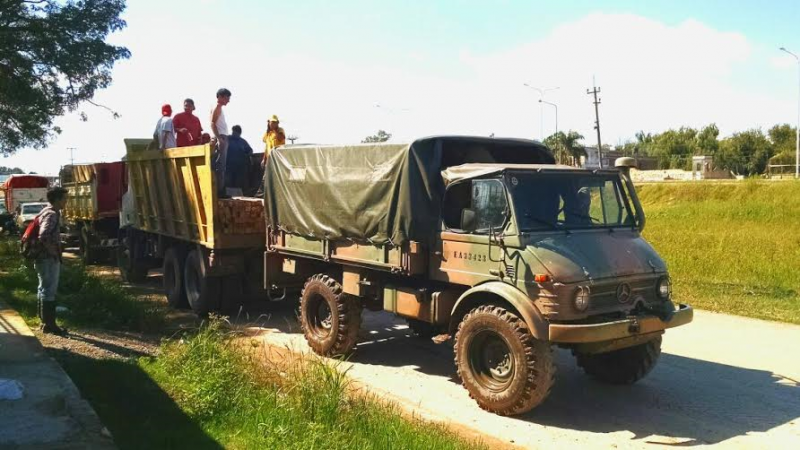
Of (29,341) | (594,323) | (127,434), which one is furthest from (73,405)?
(594,323)

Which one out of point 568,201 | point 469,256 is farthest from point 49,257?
point 568,201

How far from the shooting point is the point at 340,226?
7.93m

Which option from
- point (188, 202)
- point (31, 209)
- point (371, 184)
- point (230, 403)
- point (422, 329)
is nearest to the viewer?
point (230, 403)

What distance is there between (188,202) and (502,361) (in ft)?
19.6

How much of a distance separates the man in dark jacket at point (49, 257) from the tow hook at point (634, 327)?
6.58m

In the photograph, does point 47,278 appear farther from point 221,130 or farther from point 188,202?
point 221,130

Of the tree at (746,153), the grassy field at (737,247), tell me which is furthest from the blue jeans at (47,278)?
the tree at (746,153)

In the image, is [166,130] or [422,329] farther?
[166,130]

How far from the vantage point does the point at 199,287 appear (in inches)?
410

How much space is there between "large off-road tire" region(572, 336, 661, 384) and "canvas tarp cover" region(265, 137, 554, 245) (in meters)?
2.13

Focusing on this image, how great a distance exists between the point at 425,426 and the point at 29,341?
477cm

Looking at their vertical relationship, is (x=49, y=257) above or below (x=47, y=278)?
above

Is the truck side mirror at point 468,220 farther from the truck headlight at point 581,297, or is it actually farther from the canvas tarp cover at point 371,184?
the truck headlight at point 581,297

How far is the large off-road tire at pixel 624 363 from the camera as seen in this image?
265 inches
